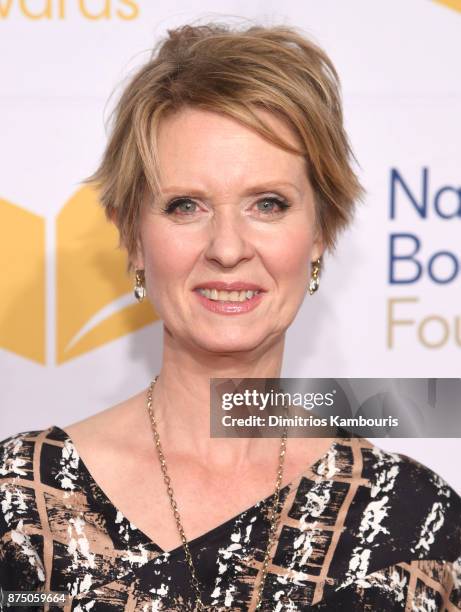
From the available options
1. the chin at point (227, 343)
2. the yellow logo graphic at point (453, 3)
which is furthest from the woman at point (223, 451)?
the yellow logo graphic at point (453, 3)

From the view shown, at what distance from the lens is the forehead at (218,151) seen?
5.49 ft

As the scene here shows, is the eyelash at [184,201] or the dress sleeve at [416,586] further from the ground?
the eyelash at [184,201]

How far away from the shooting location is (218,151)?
1677 mm

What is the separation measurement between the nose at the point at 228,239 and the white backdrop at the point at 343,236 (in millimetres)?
804

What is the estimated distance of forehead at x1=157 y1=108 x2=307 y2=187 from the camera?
167cm

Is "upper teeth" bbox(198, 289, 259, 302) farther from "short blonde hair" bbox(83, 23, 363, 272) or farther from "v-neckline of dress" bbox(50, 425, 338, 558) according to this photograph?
"v-neckline of dress" bbox(50, 425, 338, 558)

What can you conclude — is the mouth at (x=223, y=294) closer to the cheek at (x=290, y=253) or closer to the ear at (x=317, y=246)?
the cheek at (x=290, y=253)

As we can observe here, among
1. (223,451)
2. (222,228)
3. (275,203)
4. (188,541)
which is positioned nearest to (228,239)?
(222,228)

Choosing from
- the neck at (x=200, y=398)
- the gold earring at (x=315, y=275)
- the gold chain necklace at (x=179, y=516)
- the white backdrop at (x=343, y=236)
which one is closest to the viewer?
the gold chain necklace at (x=179, y=516)

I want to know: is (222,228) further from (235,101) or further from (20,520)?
(20,520)

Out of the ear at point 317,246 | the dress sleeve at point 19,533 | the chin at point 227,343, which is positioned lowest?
the dress sleeve at point 19,533

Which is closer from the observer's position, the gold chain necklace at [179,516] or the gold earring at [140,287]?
the gold chain necklace at [179,516]

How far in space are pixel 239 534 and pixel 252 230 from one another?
50 cm

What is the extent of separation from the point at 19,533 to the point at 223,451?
37 centimetres
